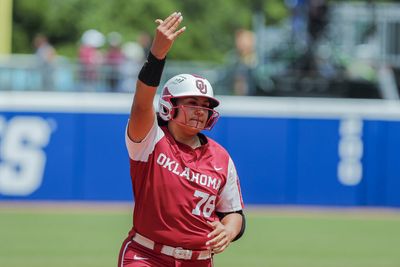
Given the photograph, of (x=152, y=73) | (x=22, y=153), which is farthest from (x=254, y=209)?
(x=152, y=73)

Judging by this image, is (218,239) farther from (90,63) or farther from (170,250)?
(90,63)

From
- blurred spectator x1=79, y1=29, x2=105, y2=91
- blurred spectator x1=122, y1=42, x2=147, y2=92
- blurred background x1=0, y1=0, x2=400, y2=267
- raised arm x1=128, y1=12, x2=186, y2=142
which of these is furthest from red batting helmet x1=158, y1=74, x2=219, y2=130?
blurred spectator x1=79, y1=29, x2=105, y2=91

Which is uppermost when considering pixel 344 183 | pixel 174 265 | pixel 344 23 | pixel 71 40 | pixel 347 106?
pixel 71 40

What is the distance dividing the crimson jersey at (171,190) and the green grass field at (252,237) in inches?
221

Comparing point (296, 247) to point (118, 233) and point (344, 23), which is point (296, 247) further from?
point (344, 23)

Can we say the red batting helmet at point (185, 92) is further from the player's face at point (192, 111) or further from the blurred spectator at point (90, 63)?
the blurred spectator at point (90, 63)

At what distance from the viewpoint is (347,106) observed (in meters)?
21.1

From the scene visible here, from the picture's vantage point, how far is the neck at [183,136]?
7177 mm

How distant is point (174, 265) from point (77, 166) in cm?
1343

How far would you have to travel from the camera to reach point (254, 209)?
20031 mm

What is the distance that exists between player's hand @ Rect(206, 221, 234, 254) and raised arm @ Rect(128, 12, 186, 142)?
81 centimetres

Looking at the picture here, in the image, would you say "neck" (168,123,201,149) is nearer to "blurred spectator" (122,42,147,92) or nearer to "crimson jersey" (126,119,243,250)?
"crimson jersey" (126,119,243,250)

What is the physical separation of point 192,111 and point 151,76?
521mm

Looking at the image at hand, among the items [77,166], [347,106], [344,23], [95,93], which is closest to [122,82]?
[95,93]
